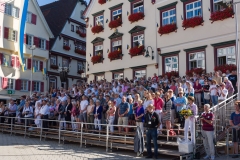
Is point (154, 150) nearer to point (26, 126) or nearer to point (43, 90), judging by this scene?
point (26, 126)

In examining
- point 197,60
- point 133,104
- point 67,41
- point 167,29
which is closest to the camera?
point 133,104

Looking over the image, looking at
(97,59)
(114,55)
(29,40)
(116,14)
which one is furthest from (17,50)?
(114,55)

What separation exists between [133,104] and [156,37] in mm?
10165

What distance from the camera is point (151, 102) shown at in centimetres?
1219

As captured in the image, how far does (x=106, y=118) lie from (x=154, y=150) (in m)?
4.34

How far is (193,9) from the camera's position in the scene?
2019 cm

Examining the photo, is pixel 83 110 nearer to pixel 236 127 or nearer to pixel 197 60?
pixel 236 127

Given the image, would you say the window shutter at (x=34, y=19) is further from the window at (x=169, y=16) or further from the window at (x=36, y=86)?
the window at (x=169, y=16)

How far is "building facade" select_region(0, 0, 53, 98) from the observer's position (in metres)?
30.4

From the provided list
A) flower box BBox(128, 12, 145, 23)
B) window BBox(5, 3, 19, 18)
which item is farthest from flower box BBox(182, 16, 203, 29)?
window BBox(5, 3, 19, 18)

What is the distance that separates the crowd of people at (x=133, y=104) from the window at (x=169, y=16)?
5441mm

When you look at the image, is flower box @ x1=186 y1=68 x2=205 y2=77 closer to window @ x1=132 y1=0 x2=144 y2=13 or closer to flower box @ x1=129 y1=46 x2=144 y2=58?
flower box @ x1=129 y1=46 x2=144 y2=58

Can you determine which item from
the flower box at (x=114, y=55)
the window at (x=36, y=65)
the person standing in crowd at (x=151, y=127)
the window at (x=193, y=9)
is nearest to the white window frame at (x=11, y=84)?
the window at (x=36, y=65)

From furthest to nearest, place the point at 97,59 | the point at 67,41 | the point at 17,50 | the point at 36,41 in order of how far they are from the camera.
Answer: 1. the point at 67,41
2. the point at 36,41
3. the point at 17,50
4. the point at 97,59
